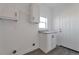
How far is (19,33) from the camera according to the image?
77.2 inches

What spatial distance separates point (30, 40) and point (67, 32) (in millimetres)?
1288

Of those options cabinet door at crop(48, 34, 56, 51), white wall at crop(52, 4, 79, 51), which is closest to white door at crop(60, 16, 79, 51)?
white wall at crop(52, 4, 79, 51)

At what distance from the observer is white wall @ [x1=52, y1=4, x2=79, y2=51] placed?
90.5 inches

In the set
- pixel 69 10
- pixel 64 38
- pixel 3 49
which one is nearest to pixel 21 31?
pixel 3 49

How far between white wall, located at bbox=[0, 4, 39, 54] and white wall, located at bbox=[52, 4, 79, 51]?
830 millimetres

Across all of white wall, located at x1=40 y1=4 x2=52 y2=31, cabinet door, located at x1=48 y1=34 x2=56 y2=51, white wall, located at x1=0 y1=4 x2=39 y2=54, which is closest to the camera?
white wall, located at x1=0 y1=4 x2=39 y2=54

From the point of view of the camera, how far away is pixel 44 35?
2277 millimetres

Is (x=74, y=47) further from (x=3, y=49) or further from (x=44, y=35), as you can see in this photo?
(x=3, y=49)

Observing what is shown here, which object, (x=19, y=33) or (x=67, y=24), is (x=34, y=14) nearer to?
(x=19, y=33)

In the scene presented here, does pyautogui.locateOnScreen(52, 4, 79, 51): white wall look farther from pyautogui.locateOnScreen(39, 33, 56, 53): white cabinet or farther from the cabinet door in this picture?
pyautogui.locateOnScreen(39, 33, 56, 53): white cabinet

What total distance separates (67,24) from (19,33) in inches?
63.3

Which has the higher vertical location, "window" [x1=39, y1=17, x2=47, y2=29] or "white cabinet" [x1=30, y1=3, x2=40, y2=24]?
"white cabinet" [x1=30, y1=3, x2=40, y2=24]

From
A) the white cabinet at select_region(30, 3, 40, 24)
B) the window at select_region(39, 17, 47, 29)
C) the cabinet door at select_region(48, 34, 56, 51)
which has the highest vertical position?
the white cabinet at select_region(30, 3, 40, 24)

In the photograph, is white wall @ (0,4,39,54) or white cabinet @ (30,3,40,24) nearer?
white wall @ (0,4,39,54)
